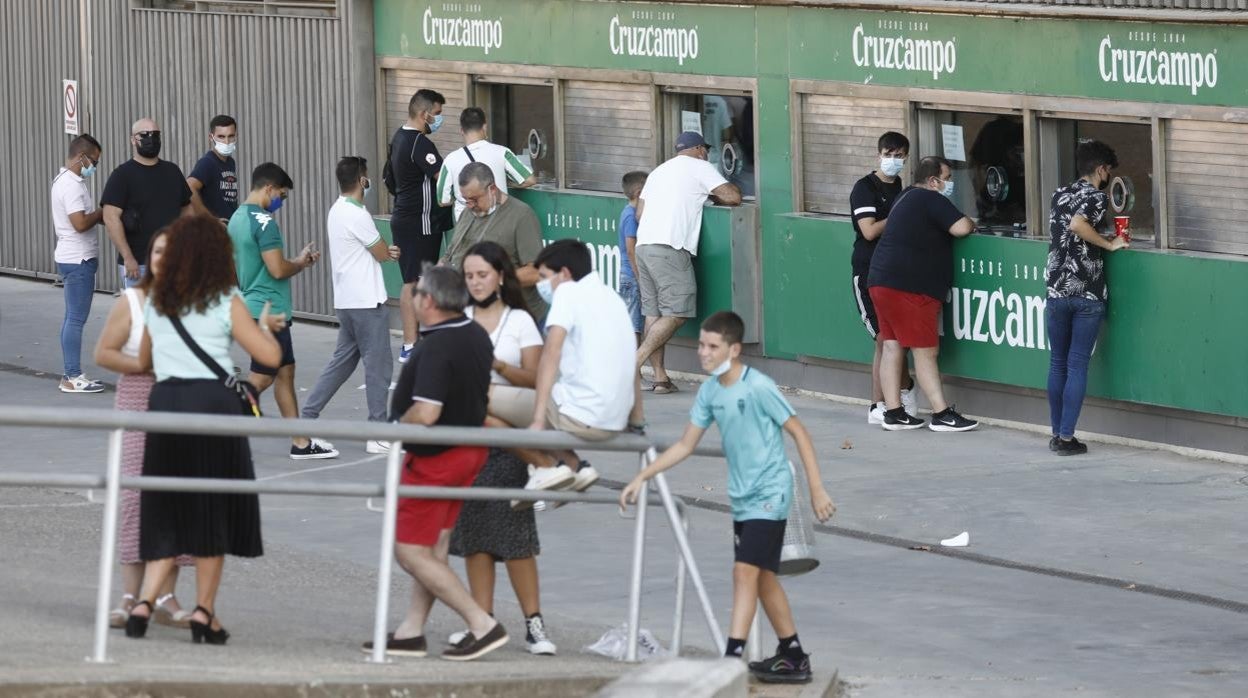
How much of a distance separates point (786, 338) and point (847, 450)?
6.90 feet

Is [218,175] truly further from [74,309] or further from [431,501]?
[431,501]

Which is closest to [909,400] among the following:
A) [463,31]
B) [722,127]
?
[722,127]

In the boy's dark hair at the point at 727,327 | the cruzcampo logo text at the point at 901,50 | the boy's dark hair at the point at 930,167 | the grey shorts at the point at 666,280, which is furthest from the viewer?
the grey shorts at the point at 666,280

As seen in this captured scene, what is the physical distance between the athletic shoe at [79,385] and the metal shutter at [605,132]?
3803 millimetres

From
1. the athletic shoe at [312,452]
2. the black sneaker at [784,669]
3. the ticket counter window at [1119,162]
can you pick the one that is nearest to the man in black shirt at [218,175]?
the athletic shoe at [312,452]

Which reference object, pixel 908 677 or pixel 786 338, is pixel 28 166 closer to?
pixel 786 338

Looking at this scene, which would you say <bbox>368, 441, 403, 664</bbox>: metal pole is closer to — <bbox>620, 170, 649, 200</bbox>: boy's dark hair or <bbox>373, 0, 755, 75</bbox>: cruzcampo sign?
<bbox>620, 170, 649, 200</bbox>: boy's dark hair

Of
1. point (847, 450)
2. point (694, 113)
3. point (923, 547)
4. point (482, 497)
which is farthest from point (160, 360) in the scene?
point (694, 113)

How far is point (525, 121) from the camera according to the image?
56.9 ft

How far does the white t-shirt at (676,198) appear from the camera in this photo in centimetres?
1478

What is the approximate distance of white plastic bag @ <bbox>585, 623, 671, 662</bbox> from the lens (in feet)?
27.0

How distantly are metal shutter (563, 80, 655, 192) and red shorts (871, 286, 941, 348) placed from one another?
3.02 metres

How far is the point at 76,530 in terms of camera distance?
10.8 meters

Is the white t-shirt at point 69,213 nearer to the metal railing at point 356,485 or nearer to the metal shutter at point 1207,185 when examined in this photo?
the metal shutter at point 1207,185
